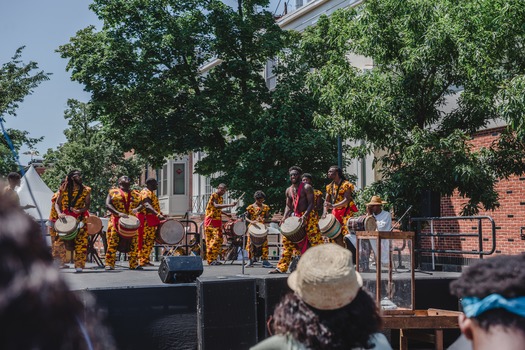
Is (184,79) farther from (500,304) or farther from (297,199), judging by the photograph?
(500,304)

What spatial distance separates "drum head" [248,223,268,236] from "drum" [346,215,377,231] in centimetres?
394

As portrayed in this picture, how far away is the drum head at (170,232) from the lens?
568 inches

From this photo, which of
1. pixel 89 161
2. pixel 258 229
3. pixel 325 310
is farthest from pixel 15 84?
pixel 325 310

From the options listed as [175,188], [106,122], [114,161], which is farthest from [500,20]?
[175,188]

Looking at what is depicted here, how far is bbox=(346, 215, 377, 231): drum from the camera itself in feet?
35.4

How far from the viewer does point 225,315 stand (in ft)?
26.8

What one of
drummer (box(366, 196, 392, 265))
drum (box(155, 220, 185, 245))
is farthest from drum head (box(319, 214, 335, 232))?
drum (box(155, 220, 185, 245))

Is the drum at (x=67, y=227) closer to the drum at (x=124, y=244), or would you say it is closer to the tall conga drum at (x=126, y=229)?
the tall conga drum at (x=126, y=229)

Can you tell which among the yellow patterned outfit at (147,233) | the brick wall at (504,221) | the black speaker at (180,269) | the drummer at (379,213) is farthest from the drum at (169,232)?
the brick wall at (504,221)

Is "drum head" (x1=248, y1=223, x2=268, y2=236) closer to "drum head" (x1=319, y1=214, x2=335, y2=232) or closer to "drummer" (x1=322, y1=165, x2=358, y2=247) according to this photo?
"drummer" (x1=322, y1=165, x2=358, y2=247)

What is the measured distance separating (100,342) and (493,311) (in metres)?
1.22

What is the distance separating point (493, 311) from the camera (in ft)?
6.66

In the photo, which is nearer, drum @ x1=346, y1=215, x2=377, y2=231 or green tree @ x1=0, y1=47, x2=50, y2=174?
drum @ x1=346, y1=215, x2=377, y2=231

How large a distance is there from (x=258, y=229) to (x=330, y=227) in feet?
11.6
